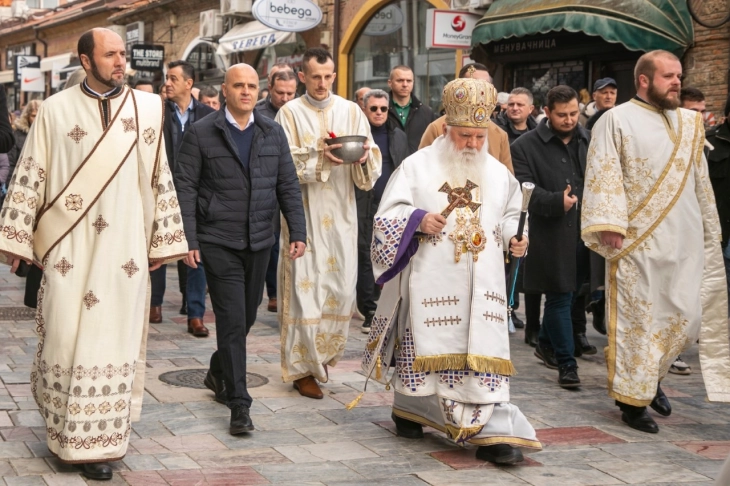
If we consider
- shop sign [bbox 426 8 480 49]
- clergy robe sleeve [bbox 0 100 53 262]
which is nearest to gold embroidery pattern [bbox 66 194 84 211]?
clergy robe sleeve [bbox 0 100 53 262]

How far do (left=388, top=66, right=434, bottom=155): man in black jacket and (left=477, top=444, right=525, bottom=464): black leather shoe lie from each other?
4.80 metres

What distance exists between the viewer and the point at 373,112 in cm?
1005

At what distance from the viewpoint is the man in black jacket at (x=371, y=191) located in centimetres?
1010

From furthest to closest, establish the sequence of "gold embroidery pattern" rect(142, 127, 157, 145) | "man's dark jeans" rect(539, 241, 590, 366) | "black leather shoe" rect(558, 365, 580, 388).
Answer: "man's dark jeans" rect(539, 241, 590, 366) < "black leather shoe" rect(558, 365, 580, 388) < "gold embroidery pattern" rect(142, 127, 157, 145)

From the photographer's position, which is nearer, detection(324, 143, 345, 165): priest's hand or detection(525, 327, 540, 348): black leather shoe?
detection(324, 143, 345, 165): priest's hand

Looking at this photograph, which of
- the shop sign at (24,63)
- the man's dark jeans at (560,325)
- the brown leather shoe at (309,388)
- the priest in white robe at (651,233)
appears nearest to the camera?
the priest in white robe at (651,233)

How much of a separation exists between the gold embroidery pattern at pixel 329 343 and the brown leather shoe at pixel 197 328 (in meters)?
2.12

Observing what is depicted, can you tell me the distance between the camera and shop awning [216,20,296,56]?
2384cm

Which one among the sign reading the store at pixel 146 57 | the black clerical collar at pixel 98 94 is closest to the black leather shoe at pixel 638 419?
the black clerical collar at pixel 98 94

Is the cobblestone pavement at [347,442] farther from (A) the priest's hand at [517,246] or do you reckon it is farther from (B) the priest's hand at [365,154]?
(B) the priest's hand at [365,154]

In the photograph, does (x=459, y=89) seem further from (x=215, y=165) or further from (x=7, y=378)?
(x=7, y=378)

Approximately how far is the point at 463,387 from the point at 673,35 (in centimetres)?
929

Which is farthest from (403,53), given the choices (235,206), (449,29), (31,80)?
(31,80)

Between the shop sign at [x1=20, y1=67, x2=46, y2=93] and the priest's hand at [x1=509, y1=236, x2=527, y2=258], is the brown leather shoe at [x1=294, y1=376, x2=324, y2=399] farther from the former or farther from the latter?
the shop sign at [x1=20, y1=67, x2=46, y2=93]
